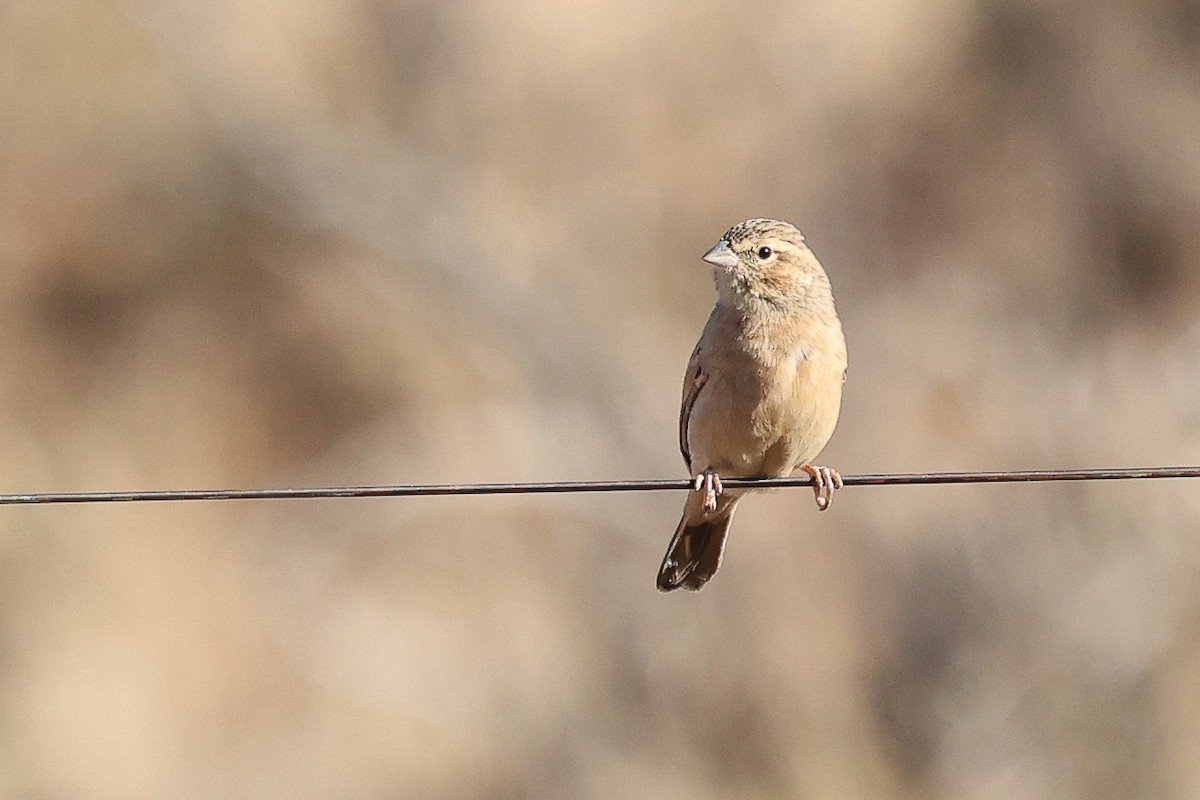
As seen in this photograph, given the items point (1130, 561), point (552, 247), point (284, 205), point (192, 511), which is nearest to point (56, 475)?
point (192, 511)

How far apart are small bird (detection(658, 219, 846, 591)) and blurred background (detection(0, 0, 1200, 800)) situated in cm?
864

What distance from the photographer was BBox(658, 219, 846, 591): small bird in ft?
23.4

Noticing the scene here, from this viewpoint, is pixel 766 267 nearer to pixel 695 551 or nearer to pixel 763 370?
pixel 763 370

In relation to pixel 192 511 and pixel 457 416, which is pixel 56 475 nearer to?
pixel 192 511

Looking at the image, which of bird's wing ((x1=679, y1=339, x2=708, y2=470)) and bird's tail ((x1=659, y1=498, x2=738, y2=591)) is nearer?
bird's wing ((x1=679, y1=339, x2=708, y2=470))

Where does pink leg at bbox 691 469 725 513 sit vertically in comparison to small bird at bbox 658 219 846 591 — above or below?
below

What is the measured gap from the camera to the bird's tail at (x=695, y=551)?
7922 millimetres

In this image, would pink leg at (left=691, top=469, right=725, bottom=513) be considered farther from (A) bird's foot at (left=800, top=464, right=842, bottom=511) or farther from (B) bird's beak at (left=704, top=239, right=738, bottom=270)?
(B) bird's beak at (left=704, top=239, right=738, bottom=270)

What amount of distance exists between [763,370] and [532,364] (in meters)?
9.69

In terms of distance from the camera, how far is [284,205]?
17.4 meters

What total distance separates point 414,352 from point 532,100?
2.85 meters

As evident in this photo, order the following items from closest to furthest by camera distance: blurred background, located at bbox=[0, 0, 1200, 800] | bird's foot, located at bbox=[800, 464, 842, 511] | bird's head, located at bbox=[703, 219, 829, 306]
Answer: bird's foot, located at bbox=[800, 464, 842, 511] → bird's head, located at bbox=[703, 219, 829, 306] → blurred background, located at bbox=[0, 0, 1200, 800]

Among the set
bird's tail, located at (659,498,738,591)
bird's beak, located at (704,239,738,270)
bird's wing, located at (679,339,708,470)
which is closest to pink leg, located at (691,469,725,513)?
bird's wing, located at (679,339,708,470)

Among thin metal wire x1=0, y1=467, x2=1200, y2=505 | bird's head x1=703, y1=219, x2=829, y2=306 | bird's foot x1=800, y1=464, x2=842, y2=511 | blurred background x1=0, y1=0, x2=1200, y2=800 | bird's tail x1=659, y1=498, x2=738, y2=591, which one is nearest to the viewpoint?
thin metal wire x1=0, y1=467, x2=1200, y2=505
